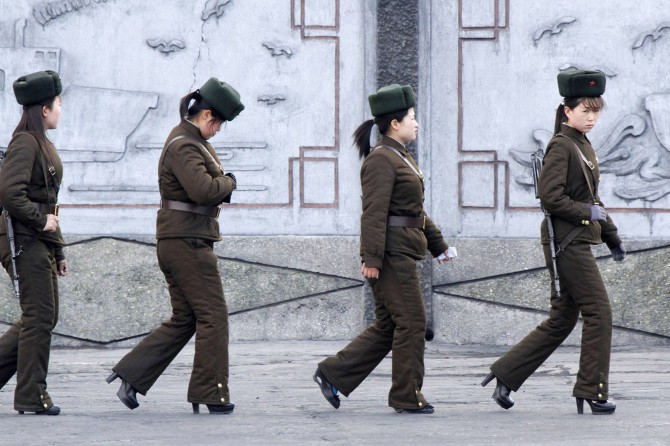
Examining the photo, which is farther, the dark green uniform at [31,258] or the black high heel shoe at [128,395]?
the black high heel shoe at [128,395]

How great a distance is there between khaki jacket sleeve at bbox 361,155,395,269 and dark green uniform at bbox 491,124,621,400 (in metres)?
0.82

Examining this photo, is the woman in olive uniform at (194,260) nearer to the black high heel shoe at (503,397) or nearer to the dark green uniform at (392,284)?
the dark green uniform at (392,284)

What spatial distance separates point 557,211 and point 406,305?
3.01 ft

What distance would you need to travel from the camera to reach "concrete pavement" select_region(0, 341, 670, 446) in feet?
21.2

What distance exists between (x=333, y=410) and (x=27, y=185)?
196cm

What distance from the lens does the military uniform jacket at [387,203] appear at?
725 cm

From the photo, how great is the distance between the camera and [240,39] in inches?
427

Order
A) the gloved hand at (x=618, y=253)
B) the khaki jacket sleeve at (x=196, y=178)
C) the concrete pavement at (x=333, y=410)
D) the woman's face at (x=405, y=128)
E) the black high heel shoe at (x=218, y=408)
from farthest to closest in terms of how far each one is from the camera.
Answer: the gloved hand at (x=618, y=253) < the woman's face at (x=405, y=128) < the black high heel shoe at (x=218, y=408) < the khaki jacket sleeve at (x=196, y=178) < the concrete pavement at (x=333, y=410)

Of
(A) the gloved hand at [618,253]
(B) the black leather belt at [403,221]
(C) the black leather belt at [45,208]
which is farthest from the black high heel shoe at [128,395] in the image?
(A) the gloved hand at [618,253]

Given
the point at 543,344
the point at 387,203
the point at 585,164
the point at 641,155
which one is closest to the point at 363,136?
the point at 387,203

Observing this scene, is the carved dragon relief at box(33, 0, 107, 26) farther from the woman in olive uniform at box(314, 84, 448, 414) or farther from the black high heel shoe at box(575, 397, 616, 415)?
Answer: the black high heel shoe at box(575, 397, 616, 415)

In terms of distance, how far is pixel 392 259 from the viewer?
7.32 metres

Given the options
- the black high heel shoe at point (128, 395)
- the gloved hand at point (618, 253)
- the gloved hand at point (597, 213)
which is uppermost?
the gloved hand at point (597, 213)

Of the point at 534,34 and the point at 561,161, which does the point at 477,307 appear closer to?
the point at 534,34
